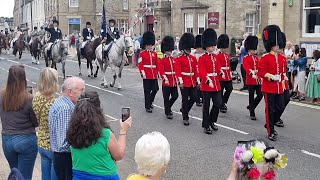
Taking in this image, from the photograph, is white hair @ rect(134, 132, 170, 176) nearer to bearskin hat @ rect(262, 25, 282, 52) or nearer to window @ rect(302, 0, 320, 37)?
bearskin hat @ rect(262, 25, 282, 52)

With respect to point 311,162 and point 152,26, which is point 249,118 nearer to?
point 311,162

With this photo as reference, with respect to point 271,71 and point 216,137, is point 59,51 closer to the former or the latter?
point 216,137

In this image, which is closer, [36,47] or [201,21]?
[36,47]

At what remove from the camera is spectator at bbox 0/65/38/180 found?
5.57 meters

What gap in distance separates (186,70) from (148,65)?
1931mm

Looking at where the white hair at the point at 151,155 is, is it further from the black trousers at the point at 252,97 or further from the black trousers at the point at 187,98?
the black trousers at the point at 252,97

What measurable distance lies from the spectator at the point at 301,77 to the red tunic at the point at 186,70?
5.01 m

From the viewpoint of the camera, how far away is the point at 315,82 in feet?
46.1

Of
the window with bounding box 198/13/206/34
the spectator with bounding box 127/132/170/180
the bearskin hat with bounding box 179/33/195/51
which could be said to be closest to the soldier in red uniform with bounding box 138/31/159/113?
the bearskin hat with bounding box 179/33/195/51

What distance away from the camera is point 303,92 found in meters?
14.7

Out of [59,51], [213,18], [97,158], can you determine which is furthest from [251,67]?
[213,18]

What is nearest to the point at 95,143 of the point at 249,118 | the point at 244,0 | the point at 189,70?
the point at 189,70

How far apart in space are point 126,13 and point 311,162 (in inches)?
2086

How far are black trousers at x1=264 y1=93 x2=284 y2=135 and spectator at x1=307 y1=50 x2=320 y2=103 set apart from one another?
4504mm
